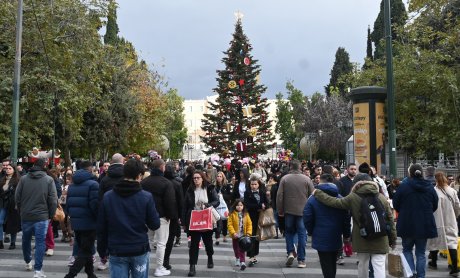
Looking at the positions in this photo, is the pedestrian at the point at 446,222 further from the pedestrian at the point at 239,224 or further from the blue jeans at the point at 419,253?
the pedestrian at the point at 239,224

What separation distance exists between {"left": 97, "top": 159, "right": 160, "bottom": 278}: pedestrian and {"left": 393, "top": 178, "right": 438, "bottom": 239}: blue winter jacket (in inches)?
164

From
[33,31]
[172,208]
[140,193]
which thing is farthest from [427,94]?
[140,193]

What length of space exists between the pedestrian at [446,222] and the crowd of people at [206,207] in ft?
0.05

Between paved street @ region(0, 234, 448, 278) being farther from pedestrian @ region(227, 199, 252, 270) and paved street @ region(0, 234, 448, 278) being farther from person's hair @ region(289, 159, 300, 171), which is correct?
person's hair @ region(289, 159, 300, 171)

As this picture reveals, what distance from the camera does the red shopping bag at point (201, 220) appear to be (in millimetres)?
8633

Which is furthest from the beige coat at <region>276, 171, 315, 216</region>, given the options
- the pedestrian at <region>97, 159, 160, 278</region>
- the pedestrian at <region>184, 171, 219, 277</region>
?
the pedestrian at <region>97, 159, 160, 278</region>

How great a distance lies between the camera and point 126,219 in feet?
17.0

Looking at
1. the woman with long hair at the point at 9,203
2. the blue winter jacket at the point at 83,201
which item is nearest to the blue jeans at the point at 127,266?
the blue winter jacket at the point at 83,201

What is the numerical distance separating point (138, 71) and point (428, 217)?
31.5 meters

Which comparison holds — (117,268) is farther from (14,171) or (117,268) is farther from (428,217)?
(14,171)

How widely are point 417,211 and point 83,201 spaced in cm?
489

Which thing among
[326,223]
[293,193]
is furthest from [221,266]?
[326,223]

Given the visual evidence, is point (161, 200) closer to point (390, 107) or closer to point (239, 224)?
point (239, 224)

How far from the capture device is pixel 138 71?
37.3 m
